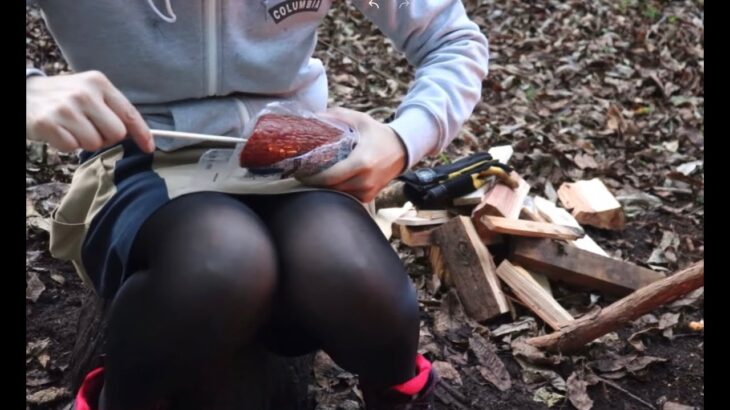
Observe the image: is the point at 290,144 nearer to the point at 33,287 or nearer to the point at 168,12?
the point at 168,12

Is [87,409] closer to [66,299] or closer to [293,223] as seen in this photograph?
[293,223]

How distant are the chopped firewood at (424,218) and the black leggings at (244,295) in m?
1.04

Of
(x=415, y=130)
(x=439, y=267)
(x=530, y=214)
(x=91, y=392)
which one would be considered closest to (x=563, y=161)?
(x=530, y=214)

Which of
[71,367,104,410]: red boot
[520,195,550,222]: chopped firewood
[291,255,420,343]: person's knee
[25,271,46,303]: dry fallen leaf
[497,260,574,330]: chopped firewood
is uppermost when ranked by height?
[291,255,420,343]: person's knee

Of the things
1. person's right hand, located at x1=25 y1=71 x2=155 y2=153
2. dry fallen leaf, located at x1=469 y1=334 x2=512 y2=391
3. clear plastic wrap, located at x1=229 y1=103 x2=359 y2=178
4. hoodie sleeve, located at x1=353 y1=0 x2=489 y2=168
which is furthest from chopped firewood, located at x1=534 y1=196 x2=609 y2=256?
person's right hand, located at x1=25 y1=71 x2=155 y2=153

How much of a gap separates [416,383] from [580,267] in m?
1.06

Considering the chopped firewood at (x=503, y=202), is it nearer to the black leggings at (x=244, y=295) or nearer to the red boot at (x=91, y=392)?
the black leggings at (x=244, y=295)

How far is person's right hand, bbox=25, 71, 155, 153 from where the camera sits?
98 cm

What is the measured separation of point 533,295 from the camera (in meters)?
2.12

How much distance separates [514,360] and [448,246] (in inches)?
15.6

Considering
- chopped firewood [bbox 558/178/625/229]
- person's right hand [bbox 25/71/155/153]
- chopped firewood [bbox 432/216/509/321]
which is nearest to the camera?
person's right hand [bbox 25/71/155/153]

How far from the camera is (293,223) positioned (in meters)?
1.21

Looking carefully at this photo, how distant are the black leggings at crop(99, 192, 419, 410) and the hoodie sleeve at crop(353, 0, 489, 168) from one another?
0.25m

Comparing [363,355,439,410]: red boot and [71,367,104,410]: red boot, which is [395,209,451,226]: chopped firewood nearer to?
[363,355,439,410]: red boot
